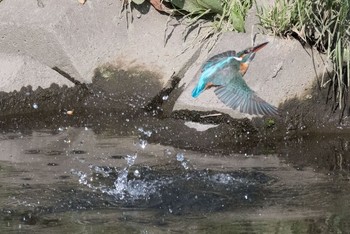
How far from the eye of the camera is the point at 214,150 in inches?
217

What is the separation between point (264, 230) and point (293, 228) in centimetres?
15

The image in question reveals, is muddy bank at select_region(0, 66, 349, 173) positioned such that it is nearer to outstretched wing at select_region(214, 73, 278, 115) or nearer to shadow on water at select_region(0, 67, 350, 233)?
shadow on water at select_region(0, 67, 350, 233)

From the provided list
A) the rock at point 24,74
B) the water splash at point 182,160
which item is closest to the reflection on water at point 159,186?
the water splash at point 182,160

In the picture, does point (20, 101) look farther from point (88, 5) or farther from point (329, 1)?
point (329, 1)

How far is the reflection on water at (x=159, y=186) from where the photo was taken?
4246 millimetres

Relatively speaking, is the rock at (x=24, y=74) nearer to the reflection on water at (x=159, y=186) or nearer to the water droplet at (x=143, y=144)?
the reflection on water at (x=159, y=186)

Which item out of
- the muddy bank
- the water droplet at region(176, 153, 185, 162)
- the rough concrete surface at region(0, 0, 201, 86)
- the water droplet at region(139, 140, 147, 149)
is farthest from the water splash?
the rough concrete surface at region(0, 0, 201, 86)

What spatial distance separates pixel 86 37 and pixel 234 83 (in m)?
1.84

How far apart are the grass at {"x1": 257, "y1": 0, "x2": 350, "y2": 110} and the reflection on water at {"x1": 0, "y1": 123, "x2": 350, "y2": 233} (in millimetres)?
362

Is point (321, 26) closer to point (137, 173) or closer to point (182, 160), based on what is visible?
point (182, 160)

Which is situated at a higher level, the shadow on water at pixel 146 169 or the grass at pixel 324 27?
the grass at pixel 324 27

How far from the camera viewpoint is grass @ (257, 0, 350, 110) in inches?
223

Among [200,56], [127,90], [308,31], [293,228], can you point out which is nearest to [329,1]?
[308,31]

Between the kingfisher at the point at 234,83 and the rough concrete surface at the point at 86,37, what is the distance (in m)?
1.27
